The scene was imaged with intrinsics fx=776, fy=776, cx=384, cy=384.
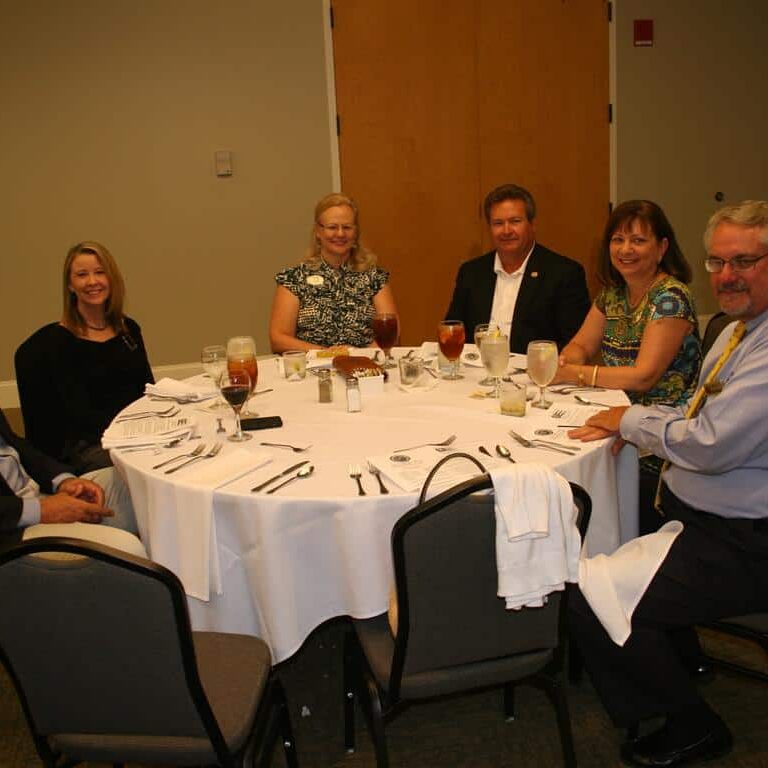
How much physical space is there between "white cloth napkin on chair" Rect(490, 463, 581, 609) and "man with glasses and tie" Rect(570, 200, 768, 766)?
0.42 m

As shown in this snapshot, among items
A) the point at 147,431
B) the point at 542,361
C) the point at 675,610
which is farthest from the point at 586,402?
the point at 147,431

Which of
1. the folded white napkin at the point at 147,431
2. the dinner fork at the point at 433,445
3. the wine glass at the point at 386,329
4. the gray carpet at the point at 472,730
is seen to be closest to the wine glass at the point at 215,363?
the folded white napkin at the point at 147,431

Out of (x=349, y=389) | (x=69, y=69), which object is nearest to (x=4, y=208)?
(x=69, y=69)

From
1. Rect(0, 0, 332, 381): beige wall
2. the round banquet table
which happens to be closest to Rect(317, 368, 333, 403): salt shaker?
the round banquet table

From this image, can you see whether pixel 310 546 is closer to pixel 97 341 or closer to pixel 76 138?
pixel 97 341

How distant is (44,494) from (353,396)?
3.54ft

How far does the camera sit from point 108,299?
3014 mm

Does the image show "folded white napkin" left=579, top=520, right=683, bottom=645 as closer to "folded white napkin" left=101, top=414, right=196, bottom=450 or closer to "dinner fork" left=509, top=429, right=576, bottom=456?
"dinner fork" left=509, top=429, right=576, bottom=456

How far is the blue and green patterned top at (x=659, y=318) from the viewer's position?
8.32 ft

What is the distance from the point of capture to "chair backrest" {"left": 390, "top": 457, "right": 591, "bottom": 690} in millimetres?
1415

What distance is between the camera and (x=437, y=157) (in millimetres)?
5875

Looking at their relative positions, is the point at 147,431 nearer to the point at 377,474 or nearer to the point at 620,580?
the point at 377,474

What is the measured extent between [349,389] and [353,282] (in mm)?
1595

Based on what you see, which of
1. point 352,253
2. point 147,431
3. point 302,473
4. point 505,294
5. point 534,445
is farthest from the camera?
point 352,253
